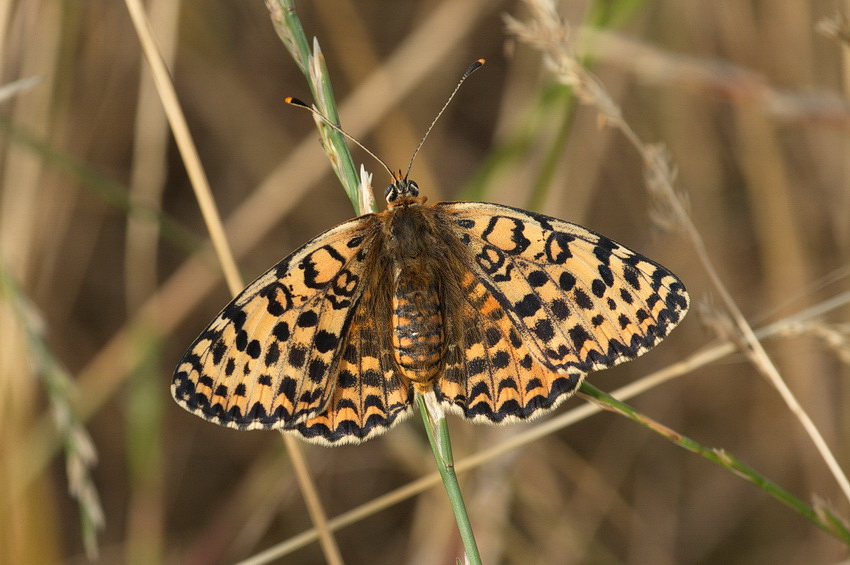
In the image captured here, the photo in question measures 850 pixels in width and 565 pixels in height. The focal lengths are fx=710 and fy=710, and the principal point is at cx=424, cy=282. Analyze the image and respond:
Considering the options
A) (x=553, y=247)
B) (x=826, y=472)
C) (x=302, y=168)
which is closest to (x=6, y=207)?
(x=302, y=168)

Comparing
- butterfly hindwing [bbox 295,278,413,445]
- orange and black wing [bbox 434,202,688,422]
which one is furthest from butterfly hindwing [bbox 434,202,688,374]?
butterfly hindwing [bbox 295,278,413,445]

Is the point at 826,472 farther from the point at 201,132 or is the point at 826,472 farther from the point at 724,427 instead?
the point at 201,132

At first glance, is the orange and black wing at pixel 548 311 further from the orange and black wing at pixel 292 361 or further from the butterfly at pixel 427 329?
the orange and black wing at pixel 292 361

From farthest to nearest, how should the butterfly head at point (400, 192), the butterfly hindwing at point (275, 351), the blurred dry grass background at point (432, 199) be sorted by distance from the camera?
the blurred dry grass background at point (432, 199)
the butterfly head at point (400, 192)
the butterfly hindwing at point (275, 351)

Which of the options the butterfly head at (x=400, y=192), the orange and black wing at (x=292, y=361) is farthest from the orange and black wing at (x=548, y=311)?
the orange and black wing at (x=292, y=361)

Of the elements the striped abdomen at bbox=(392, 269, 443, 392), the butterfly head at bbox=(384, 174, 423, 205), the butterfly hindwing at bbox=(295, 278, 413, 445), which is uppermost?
the butterfly head at bbox=(384, 174, 423, 205)

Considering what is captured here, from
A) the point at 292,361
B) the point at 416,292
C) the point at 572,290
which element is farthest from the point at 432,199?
the point at 292,361

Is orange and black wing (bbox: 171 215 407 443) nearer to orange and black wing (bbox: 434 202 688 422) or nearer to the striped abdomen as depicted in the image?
the striped abdomen
